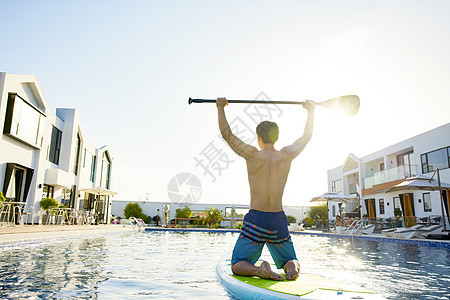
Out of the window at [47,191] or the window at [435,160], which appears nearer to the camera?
the window at [47,191]

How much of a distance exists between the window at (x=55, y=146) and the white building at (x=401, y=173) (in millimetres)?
19953

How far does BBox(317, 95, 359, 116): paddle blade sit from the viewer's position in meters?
3.68

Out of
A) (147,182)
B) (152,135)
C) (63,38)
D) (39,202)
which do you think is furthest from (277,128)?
(147,182)

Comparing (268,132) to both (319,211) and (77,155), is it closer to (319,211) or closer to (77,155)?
(77,155)

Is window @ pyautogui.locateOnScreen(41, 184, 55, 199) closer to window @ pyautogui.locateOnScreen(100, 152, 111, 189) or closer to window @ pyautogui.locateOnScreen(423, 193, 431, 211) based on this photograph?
window @ pyautogui.locateOnScreen(100, 152, 111, 189)

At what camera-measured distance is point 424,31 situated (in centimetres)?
817

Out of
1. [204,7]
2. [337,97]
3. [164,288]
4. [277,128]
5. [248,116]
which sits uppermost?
[204,7]

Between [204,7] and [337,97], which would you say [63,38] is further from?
[337,97]

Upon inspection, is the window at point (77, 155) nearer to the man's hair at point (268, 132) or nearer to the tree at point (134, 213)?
the tree at point (134, 213)

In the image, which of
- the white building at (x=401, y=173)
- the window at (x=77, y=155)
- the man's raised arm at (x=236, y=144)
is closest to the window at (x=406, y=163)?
the white building at (x=401, y=173)

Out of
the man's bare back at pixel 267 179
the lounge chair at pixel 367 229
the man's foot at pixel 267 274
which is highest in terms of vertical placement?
the man's bare back at pixel 267 179

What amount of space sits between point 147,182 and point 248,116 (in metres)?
19.3

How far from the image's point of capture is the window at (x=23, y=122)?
515 inches

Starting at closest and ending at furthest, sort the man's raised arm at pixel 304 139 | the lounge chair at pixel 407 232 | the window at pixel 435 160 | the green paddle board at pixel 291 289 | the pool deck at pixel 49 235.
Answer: the green paddle board at pixel 291 289 → the man's raised arm at pixel 304 139 → the pool deck at pixel 49 235 → the lounge chair at pixel 407 232 → the window at pixel 435 160
